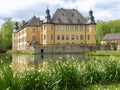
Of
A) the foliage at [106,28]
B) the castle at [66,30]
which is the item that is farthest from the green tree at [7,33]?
the foliage at [106,28]

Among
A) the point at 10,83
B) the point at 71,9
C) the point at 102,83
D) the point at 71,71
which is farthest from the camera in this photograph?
the point at 71,9

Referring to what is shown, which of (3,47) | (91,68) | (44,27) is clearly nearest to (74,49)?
(44,27)

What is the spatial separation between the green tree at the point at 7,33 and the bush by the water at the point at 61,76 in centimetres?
8144

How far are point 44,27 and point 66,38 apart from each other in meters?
6.78

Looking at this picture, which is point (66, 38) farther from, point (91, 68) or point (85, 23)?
point (91, 68)

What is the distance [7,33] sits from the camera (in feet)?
319

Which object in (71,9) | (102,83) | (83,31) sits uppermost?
(71,9)

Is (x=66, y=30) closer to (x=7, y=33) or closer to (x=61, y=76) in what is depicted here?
(x=7, y=33)

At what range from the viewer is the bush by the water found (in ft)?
28.5

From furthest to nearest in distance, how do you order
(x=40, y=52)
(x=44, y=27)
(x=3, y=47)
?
(x=3, y=47)
(x=44, y=27)
(x=40, y=52)

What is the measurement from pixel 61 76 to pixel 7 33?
292ft

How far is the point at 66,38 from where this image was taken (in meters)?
72.8

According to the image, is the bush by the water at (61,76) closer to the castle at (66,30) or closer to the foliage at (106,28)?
the castle at (66,30)

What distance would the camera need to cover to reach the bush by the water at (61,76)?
28.5 ft
